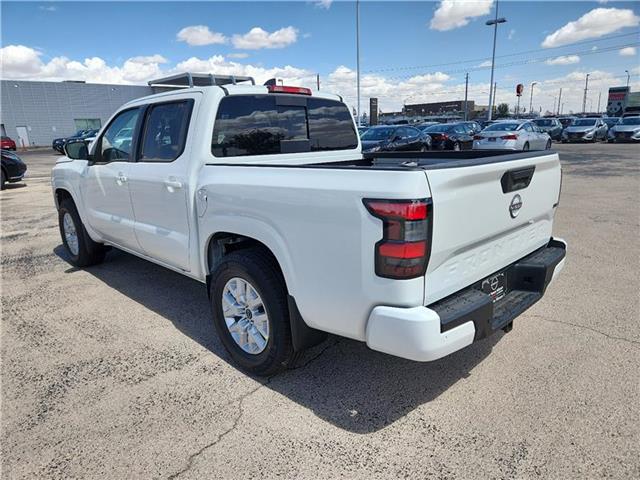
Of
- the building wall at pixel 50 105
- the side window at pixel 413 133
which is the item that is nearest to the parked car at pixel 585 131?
the side window at pixel 413 133

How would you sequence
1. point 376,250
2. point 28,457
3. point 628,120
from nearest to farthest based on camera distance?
point 376,250
point 28,457
point 628,120

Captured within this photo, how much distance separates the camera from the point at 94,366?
3.35 m

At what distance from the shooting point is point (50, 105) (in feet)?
167

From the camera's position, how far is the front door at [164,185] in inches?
137

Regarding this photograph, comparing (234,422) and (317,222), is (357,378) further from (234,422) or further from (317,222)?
(317,222)

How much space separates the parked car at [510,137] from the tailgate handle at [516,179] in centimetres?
1476

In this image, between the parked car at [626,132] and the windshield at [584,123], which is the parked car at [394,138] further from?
the windshield at [584,123]

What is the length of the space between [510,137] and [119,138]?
16.2 meters

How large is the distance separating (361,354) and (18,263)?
5294 mm

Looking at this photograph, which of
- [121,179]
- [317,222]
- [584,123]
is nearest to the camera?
[317,222]

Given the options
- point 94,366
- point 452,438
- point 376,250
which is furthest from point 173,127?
point 452,438

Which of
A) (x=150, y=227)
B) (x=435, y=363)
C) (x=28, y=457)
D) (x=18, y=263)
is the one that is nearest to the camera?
(x=28, y=457)

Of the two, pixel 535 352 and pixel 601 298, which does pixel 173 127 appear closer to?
pixel 535 352

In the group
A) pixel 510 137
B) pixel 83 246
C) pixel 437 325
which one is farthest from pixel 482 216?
pixel 510 137
